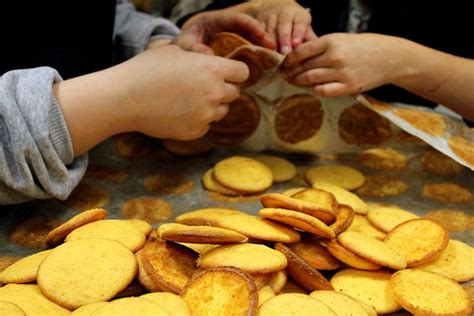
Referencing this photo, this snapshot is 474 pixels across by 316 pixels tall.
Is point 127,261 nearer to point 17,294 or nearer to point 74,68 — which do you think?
point 17,294

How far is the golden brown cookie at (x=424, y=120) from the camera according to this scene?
1.06m

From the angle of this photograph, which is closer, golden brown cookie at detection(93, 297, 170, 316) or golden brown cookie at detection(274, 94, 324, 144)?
golden brown cookie at detection(93, 297, 170, 316)

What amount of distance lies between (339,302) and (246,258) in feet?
0.47

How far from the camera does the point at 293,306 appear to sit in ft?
2.11

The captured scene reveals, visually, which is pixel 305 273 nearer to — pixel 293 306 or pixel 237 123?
pixel 293 306

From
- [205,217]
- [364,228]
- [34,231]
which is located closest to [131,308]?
[205,217]

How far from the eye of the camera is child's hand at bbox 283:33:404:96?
1.03m

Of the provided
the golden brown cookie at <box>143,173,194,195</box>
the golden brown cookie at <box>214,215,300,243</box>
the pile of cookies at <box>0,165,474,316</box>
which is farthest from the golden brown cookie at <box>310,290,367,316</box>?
the golden brown cookie at <box>143,173,194,195</box>

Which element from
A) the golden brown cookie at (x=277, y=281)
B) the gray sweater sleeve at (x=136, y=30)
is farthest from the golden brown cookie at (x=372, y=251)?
the gray sweater sleeve at (x=136, y=30)

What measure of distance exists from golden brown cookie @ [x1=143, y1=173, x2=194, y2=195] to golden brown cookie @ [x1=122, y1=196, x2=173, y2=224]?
0.04 meters

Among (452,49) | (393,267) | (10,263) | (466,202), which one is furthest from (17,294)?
(452,49)

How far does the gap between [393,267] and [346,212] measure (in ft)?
0.50

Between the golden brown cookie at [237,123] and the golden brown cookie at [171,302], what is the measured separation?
63 centimetres

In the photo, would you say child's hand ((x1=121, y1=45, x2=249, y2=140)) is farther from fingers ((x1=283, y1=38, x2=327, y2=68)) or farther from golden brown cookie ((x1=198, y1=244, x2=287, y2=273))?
golden brown cookie ((x1=198, y1=244, x2=287, y2=273))
